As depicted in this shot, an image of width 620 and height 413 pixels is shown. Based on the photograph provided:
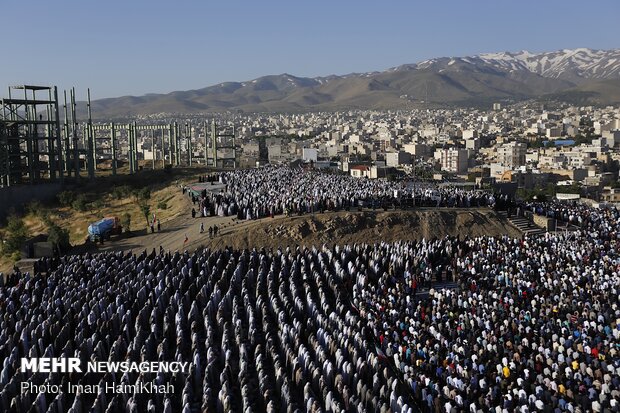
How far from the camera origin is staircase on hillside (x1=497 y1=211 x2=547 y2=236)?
89.5 ft

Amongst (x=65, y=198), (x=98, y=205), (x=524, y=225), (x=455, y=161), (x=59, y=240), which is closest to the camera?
(x=59, y=240)

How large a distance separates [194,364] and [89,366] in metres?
2.03

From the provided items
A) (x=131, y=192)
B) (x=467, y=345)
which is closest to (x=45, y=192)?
(x=131, y=192)

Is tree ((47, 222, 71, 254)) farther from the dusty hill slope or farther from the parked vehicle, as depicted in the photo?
the dusty hill slope

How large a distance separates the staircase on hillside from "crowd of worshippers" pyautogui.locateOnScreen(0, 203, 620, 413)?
6.19 meters

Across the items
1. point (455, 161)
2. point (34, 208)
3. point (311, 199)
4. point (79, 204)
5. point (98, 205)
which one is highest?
point (311, 199)

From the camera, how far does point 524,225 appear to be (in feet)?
92.3

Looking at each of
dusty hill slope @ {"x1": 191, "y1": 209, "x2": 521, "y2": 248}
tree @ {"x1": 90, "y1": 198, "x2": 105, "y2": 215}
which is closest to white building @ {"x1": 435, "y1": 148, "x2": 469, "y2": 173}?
tree @ {"x1": 90, "y1": 198, "x2": 105, "y2": 215}

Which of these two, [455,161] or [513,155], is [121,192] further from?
[513,155]

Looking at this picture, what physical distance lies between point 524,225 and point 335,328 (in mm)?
15827

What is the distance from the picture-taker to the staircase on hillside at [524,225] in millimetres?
27281

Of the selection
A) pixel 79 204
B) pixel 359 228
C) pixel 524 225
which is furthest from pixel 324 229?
pixel 79 204

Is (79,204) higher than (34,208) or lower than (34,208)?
higher

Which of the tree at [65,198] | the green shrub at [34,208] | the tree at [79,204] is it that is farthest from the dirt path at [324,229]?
the tree at [65,198]
